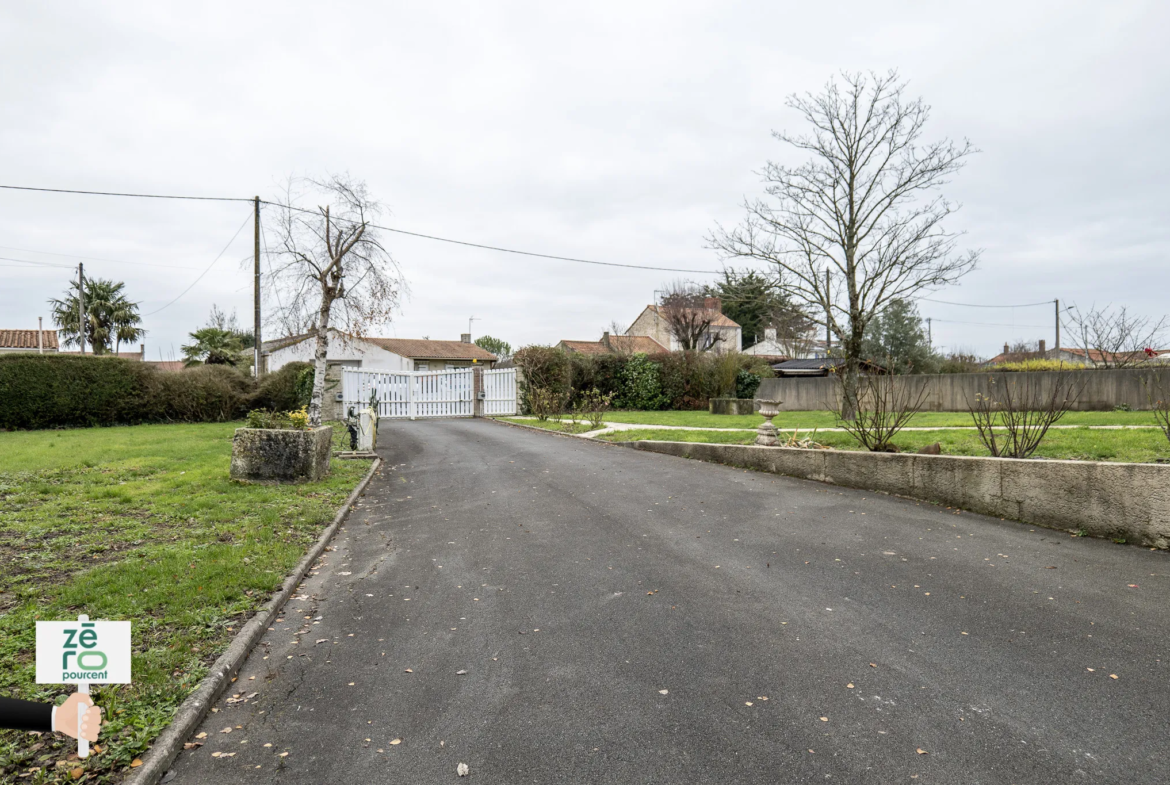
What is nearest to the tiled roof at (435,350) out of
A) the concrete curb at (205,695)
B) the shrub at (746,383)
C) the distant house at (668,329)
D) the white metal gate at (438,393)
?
the distant house at (668,329)

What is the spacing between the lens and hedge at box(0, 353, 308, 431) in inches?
705

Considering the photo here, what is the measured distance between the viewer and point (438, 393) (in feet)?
80.7

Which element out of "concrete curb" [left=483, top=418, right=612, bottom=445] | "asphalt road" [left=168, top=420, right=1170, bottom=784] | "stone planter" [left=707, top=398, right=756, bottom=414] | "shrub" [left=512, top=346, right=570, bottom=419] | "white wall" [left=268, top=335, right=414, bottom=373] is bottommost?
"asphalt road" [left=168, top=420, right=1170, bottom=784]

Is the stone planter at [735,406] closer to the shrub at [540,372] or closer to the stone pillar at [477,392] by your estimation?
the shrub at [540,372]

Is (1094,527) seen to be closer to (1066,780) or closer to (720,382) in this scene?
(1066,780)

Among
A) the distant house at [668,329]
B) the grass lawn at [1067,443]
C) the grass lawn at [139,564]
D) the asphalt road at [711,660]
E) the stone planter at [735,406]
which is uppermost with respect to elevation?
the distant house at [668,329]

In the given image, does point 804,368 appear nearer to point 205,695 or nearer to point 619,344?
point 619,344

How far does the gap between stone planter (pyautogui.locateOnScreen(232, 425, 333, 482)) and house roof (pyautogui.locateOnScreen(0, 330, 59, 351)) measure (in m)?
40.4

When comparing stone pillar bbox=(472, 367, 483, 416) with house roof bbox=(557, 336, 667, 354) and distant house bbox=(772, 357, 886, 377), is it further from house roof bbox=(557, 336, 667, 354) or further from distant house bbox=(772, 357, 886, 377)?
house roof bbox=(557, 336, 667, 354)

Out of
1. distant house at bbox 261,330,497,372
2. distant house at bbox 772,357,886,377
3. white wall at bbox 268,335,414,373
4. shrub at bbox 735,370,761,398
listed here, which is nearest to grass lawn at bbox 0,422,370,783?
shrub at bbox 735,370,761,398

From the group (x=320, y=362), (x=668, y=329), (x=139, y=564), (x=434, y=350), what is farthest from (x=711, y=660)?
(x=668, y=329)

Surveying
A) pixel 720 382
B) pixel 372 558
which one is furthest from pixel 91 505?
pixel 720 382

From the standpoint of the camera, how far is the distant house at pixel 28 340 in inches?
1519

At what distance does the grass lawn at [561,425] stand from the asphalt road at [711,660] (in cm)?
1056
